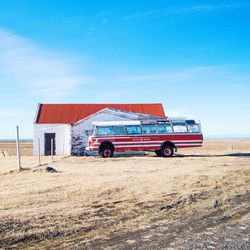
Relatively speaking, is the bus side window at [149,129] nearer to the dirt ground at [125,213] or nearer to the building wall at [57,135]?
the building wall at [57,135]

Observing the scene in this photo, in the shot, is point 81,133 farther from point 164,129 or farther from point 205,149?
point 205,149

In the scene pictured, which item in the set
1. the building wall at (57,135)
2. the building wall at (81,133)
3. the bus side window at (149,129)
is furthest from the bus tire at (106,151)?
the building wall at (57,135)

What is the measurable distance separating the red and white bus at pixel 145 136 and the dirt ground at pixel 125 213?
42.4 feet

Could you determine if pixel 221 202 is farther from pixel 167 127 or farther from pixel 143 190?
pixel 167 127

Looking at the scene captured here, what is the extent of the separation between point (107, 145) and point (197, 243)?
65.8 ft

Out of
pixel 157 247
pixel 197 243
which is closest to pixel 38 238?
pixel 157 247

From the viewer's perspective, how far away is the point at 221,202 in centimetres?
901

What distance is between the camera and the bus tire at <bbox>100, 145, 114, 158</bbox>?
25500mm

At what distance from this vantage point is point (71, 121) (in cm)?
3450

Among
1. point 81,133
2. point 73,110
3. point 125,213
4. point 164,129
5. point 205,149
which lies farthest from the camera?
point 205,149

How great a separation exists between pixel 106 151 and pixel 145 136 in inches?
113

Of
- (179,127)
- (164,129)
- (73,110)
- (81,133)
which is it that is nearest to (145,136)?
(164,129)

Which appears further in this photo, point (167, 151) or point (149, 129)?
point (149, 129)

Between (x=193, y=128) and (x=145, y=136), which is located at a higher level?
(x=193, y=128)
